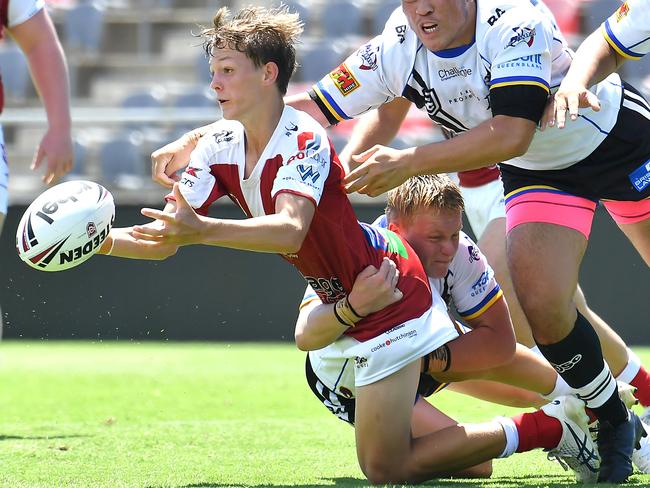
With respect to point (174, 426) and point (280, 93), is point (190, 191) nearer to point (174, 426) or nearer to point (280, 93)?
point (280, 93)

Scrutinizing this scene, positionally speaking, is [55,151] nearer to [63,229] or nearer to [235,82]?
[63,229]

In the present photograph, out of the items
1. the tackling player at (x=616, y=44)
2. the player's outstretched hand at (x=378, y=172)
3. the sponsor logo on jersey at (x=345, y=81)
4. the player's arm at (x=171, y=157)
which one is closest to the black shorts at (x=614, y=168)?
the tackling player at (x=616, y=44)

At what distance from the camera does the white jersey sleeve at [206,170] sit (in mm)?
4008

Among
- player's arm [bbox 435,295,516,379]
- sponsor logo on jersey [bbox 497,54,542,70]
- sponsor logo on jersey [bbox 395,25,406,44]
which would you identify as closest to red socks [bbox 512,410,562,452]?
player's arm [bbox 435,295,516,379]

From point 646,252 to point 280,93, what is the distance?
176 cm

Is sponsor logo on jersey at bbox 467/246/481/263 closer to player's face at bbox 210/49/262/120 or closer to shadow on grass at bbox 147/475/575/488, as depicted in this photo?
shadow on grass at bbox 147/475/575/488

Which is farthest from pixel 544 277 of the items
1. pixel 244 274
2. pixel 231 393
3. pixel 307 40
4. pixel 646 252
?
pixel 307 40

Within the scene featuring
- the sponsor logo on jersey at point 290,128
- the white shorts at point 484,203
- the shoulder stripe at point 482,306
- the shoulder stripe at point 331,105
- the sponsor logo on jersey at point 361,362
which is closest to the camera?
the sponsor logo on jersey at point 290,128

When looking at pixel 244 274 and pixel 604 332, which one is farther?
pixel 244 274

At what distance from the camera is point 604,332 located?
5.11 m

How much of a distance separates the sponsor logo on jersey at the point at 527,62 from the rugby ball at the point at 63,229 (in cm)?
156

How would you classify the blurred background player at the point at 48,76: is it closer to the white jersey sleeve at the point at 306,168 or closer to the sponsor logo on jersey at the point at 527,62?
the white jersey sleeve at the point at 306,168

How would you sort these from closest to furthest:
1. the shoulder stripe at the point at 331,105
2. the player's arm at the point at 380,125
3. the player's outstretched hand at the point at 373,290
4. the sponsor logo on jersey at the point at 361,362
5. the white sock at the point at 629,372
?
the player's outstretched hand at the point at 373,290, the sponsor logo on jersey at the point at 361,362, the shoulder stripe at the point at 331,105, the player's arm at the point at 380,125, the white sock at the point at 629,372

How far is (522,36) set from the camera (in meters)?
3.97
